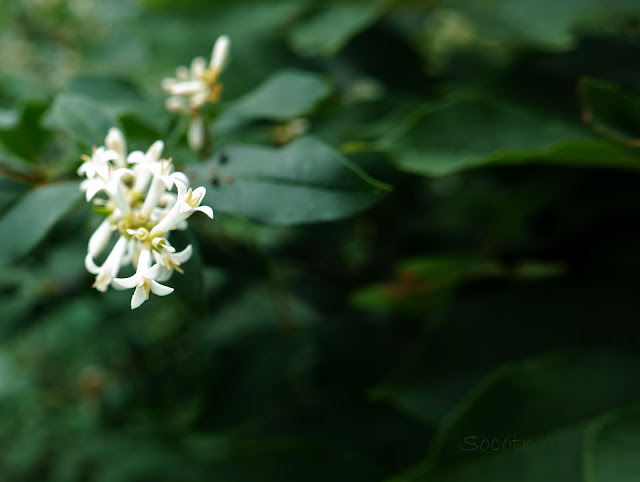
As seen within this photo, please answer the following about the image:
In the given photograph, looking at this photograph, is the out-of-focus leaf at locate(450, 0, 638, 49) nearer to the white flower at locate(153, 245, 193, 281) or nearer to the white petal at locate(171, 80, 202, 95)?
the white petal at locate(171, 80, 202, 95)

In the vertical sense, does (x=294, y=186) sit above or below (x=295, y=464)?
above

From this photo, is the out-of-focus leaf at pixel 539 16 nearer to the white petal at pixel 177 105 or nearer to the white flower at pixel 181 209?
the white petal at pixel 177 105

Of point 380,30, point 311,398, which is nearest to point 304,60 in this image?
point 380,30

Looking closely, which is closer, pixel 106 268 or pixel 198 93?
pixel 106 268

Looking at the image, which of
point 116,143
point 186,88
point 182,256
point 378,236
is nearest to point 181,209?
point 182,256

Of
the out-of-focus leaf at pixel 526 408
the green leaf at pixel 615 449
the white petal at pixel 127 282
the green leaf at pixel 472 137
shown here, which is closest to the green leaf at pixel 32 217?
the white petal at pixel 127 282

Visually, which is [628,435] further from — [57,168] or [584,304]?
[57,168]

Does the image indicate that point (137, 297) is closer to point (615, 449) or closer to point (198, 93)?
point (198, 93)
